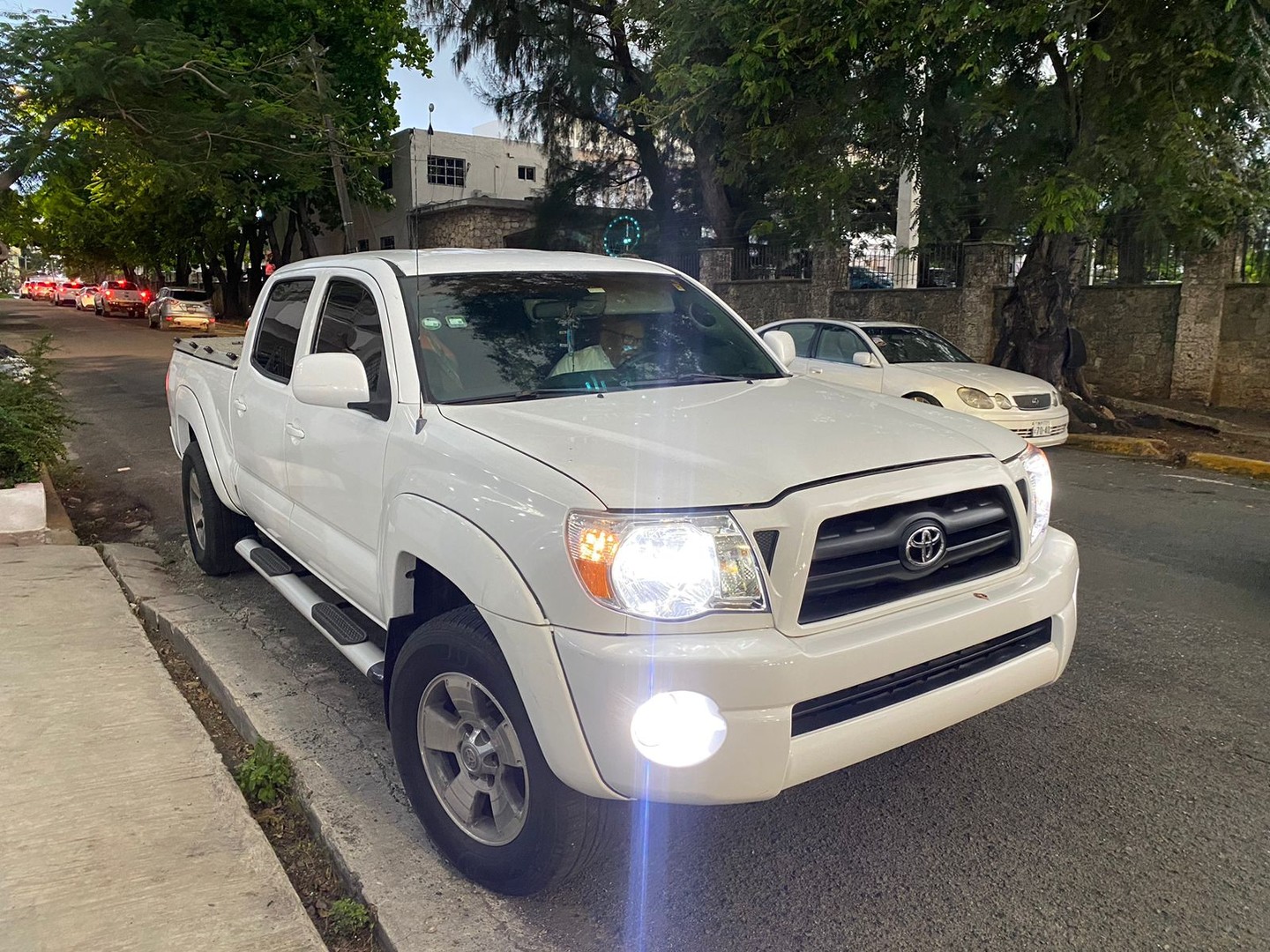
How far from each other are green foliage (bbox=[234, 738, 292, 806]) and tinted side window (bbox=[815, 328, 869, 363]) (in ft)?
29.7

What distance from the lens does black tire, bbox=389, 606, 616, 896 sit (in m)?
2.63

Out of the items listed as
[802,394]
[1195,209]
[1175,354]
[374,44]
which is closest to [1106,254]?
[1175,354]

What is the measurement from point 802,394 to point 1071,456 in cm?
879

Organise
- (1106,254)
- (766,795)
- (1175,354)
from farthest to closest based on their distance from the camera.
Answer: (1106,254)
(1175,354)
(766,795)

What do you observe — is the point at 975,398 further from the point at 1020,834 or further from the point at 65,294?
the point at 65,294

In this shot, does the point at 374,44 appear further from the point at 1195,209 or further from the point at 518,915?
the point at 518,915

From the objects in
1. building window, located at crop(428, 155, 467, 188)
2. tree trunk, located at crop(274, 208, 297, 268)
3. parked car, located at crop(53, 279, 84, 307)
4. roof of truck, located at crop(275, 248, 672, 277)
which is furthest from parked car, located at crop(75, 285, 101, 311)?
roof of truck, located at crop(275, 248, 672, 277)

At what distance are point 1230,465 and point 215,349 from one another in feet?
32.1

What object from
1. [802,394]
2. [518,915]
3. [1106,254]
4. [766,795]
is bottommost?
[518,915]

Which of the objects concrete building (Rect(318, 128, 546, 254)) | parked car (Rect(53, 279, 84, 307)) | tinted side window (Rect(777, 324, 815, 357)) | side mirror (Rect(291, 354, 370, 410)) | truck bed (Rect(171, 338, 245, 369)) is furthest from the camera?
parked car (Rect(53, 279, 84, 307))

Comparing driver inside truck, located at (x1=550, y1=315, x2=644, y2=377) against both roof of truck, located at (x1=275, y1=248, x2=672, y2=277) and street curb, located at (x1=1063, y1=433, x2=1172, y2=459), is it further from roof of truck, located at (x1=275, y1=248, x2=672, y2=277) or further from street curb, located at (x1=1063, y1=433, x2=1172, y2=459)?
street curb, located at (x1=1063, y1=433, x2=1172, y2=459)

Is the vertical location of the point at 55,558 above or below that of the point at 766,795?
below

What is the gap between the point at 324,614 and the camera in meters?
3.94

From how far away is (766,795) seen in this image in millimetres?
2494
